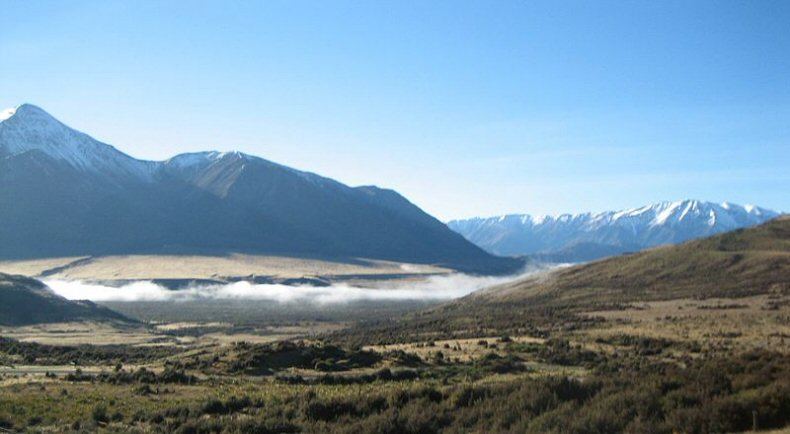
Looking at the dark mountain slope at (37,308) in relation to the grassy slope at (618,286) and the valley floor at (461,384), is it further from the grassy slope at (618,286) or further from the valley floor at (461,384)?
the valley floor at (461,384)

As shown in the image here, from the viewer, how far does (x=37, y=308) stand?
116438 mm

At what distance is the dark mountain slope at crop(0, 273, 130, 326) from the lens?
365 ft

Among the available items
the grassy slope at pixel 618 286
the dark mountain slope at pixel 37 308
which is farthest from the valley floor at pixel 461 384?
the dark mountain slope at pixel 37 308

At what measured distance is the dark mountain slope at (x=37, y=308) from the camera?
365ft

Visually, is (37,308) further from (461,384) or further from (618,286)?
(461,384)

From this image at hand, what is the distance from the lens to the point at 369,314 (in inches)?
5418

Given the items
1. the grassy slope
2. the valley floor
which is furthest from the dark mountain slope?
the valley floor

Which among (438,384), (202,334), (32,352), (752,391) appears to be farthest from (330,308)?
(752,391)

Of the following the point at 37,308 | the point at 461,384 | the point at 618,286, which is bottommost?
the point at 37,308

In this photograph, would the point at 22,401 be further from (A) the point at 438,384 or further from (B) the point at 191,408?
(A) the point at 438,384

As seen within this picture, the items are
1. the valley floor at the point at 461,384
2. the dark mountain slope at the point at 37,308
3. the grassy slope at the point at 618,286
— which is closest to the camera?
the valley floor at the point at 461,384

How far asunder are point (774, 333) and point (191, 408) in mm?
39695

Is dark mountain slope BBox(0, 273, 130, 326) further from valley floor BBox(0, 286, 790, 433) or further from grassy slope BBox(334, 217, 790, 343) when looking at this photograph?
valley floor BBox(0, 286, 790, 433)

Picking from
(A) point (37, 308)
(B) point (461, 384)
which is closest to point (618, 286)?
(B) point (461, 384)
